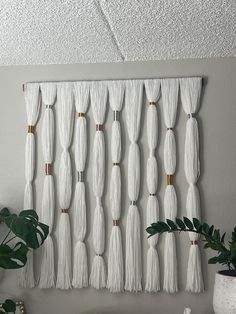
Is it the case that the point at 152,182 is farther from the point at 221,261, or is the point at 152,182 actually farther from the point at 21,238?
the point at 21,238

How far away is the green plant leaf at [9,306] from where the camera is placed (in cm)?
223

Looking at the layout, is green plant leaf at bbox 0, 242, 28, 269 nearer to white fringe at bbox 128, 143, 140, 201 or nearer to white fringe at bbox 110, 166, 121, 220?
white fringe at bbox 110, 166, 121, 220

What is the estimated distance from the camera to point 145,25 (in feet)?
6.49

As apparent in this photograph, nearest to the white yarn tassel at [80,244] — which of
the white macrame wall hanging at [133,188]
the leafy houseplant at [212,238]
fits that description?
the white macrame wall hanging at [133,188]

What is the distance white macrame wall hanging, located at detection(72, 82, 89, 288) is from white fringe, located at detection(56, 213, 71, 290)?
0.04 metres

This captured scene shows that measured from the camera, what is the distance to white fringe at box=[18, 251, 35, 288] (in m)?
2.41

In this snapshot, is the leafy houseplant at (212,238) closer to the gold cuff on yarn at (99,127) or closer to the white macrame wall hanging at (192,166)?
the white macrame wall hanging at (192,166)

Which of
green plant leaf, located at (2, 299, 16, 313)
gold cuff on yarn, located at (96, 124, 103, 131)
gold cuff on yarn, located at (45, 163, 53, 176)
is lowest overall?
green plant leaf, located at (2, 299, 16, 313)

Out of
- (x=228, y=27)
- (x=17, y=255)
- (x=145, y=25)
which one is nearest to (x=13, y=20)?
(x=145, y=25)

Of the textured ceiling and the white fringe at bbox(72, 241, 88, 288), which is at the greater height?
the textured ceiling

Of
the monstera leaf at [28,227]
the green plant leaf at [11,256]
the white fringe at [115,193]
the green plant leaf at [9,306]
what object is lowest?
the green plant leaf at [9,306]

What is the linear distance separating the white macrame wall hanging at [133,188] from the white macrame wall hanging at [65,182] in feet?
1.06

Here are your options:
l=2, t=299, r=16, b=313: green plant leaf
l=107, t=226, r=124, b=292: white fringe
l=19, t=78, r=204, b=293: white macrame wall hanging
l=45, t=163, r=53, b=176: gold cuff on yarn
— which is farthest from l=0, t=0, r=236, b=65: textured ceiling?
l=2, t=299, r=16, b=313: green plant leaf

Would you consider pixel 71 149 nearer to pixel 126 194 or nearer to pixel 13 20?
pixel 126 194
